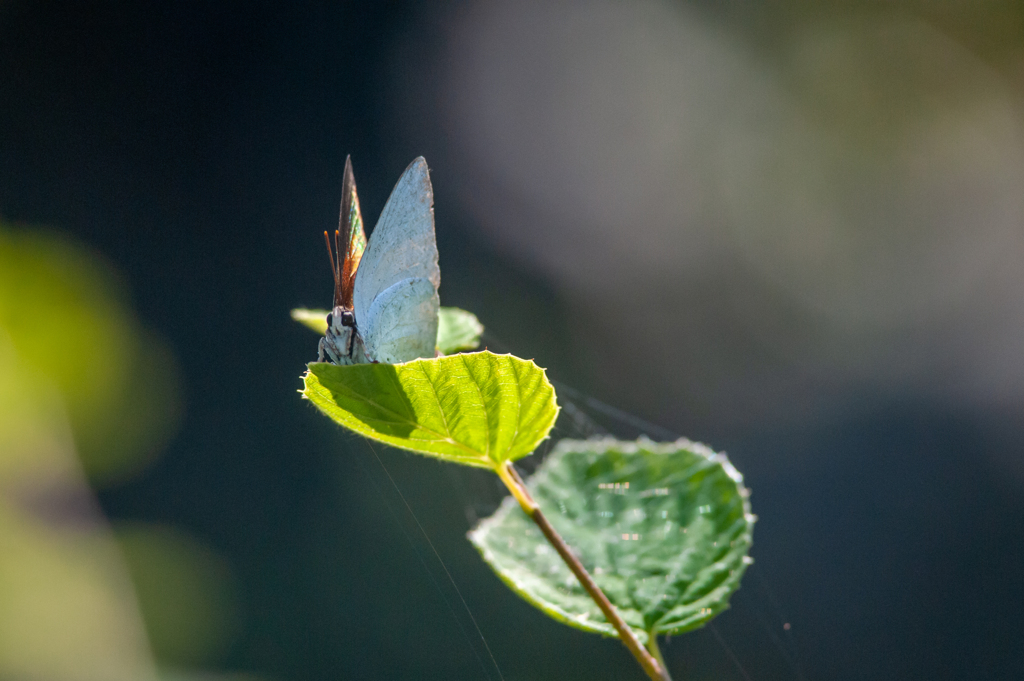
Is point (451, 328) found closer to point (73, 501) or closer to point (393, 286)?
point (393, 286)

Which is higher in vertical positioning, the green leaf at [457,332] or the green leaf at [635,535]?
the green leaf at [457,332]

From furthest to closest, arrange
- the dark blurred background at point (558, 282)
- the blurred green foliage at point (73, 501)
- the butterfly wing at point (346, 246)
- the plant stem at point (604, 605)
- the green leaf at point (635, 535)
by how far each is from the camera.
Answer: the dark blurred background at point (558, 282) < the blurred green foliage at point (73, 501) < the butterfly wing at point (346, 246) < the green leaf at point (635, 535) < the plant stem at point (604, 605)

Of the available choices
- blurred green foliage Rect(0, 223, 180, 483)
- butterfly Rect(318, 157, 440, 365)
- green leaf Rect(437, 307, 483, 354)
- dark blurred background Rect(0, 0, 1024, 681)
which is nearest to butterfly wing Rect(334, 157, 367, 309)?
butterfly Rect(318, 157, 440, 365)

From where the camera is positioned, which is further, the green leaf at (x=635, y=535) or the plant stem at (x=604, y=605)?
the green leaf at (x=635, y=535)

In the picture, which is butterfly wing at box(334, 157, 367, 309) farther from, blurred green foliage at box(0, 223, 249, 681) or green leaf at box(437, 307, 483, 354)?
blurred green foliage at box(0, 223, 249, 681)

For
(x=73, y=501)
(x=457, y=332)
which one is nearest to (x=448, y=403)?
(x=457, y=332)

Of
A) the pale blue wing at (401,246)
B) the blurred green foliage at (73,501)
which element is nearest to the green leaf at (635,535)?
the pale blue wing at (401,246)

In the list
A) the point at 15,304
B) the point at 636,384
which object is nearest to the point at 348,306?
the point at 15,304

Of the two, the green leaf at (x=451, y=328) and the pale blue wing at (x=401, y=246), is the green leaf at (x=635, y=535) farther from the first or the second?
the pale blue wing at (x=401, y=246)
